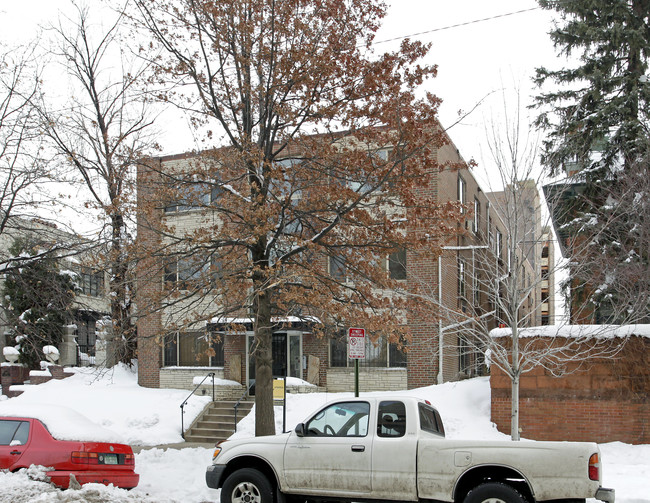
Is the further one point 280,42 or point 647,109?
point 647,109

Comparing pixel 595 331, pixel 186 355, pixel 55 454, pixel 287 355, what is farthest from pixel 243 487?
pixel 186 355

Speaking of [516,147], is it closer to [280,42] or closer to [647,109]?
[280,42]

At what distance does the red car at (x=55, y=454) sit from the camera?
911cm

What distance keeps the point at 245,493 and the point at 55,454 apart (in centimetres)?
277

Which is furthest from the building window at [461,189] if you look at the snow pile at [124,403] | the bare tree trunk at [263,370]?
the bare tree trunk at [263,370]

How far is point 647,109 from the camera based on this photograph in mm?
19234

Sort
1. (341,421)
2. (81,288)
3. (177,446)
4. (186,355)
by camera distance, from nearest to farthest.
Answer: (341,421) → (177,446) → (186,355) → (81,288)

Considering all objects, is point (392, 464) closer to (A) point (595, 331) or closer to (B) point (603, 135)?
(A) point (595, 331)

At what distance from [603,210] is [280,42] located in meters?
10.6

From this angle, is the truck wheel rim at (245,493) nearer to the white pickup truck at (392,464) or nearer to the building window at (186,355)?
the white pickup truck at (392,464)

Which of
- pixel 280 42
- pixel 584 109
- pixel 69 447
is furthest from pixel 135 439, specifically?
pixel 584 109

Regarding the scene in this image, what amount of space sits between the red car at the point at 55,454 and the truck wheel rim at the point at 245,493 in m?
2.05

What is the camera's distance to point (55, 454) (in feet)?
30.1

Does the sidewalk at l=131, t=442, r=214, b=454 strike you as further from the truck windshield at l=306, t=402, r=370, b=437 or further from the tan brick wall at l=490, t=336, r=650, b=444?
the truck windshield at l=306, t=402, r=370, b=437
